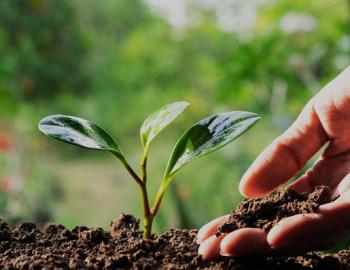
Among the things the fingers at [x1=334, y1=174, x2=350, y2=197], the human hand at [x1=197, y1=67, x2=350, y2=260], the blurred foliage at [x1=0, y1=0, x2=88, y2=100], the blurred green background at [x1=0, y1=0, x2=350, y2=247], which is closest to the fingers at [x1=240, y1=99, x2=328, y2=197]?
the human hand at [x1=197, y1=67, x2=350, y2=260]

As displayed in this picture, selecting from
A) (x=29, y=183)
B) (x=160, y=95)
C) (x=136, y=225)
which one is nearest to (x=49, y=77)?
(x=29, y=183)

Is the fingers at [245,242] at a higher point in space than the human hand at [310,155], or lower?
lower

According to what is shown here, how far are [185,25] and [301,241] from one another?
7888 mm

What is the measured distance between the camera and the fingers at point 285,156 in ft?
3.19

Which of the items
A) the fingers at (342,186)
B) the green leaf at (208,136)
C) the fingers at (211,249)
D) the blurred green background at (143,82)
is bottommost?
the fingers at (211,249)

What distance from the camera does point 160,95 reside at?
746 cm

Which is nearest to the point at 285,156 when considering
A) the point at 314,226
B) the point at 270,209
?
the point at 270,209

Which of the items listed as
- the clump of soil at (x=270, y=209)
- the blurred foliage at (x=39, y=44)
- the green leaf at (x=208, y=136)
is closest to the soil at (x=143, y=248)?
the clump of soil at (x=270, y=209)

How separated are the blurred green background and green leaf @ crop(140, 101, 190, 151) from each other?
0.91m

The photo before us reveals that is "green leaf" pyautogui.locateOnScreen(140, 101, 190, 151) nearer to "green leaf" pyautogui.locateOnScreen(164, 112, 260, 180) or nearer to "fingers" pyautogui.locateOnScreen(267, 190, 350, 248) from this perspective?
"green leaf" pyautogui.locateOnScreen(164, 112, 260, 180)

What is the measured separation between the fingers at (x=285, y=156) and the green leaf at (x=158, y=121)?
Result: 198 millimetres

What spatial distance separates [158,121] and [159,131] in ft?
0.09

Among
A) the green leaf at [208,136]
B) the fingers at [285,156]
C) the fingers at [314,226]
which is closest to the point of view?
the fingers at [314,226]

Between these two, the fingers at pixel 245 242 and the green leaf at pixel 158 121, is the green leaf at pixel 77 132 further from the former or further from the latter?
the fingers at pixel 245 242
